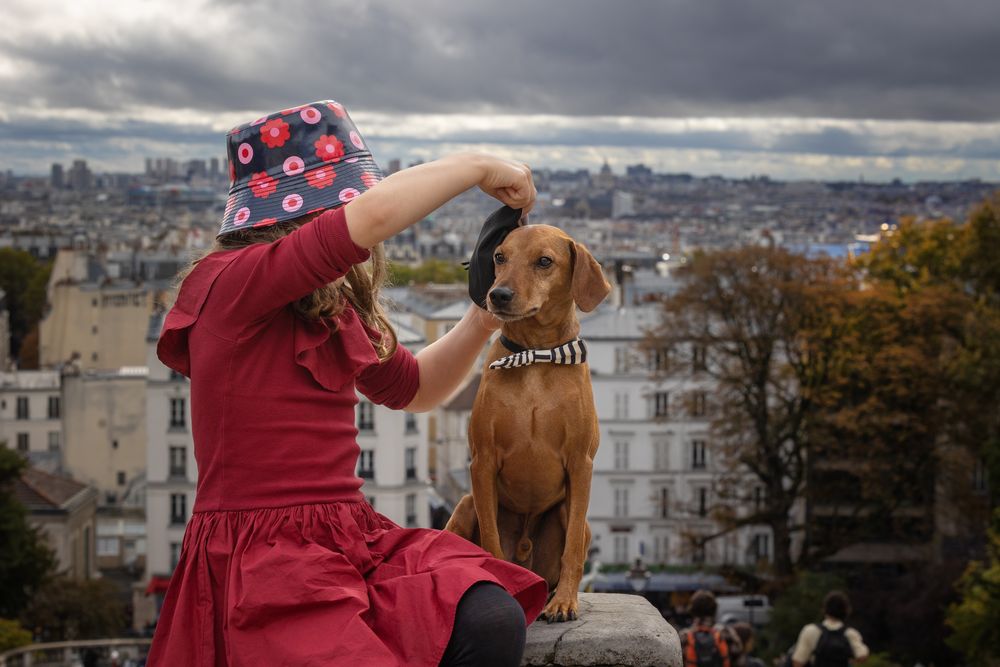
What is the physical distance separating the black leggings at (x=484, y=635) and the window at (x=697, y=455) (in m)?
36.9

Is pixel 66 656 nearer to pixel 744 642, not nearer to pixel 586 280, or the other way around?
pixel 744 642

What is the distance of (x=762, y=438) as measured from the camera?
3209 cm

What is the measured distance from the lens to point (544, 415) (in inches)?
189

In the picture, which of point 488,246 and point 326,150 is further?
point 488,246

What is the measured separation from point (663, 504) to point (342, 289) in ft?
121

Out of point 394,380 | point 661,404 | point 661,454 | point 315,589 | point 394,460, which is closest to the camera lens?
point 315,589

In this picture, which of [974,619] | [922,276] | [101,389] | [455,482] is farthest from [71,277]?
[974,619]

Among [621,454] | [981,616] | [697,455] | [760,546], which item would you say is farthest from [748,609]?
[981,616]

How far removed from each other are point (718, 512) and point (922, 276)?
8481 mm

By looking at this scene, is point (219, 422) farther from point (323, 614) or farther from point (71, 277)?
point (71, 277)

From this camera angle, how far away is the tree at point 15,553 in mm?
31656

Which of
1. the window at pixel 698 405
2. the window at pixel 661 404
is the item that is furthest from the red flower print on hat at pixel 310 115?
the window at pixel 661 404

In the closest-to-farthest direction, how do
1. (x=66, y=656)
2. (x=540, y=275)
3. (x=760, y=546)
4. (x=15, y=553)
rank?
(x=540, y=275) < (x=66, y=656) < (x=15, y=553) < (x=760, y=546)

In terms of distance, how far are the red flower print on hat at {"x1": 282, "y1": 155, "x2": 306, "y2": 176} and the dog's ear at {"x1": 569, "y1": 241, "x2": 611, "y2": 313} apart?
88cm
